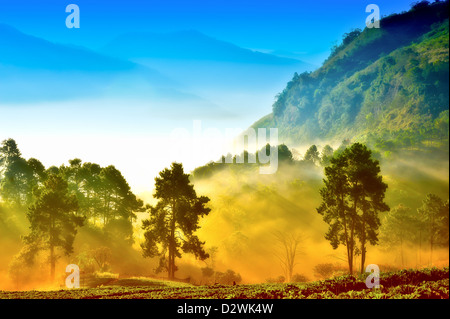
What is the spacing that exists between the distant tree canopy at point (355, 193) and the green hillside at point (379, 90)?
950 inches

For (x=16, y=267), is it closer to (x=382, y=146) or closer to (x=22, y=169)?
(x=22, y=169)

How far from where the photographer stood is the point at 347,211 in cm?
3888

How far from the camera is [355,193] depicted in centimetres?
3744

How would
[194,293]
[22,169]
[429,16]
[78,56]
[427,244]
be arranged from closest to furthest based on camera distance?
[194,293] → [427,244] → [78,56] → [22,169] → [429,16]

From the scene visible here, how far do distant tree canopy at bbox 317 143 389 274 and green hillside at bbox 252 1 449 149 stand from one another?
24125 millimetres

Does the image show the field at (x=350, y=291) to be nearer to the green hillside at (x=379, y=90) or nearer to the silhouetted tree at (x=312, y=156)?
the green hillside at (x=379, y=90)

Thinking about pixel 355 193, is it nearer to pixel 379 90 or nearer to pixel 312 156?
pixel 312 156

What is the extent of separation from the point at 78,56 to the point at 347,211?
41649 mm

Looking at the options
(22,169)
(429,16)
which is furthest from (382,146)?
(22,169)

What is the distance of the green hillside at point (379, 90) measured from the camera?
80000 mm

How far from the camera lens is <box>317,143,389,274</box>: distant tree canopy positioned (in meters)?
37.0
